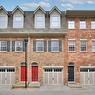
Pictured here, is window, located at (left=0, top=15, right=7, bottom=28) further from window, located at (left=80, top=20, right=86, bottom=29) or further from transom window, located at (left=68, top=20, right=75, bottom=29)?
window, located at (left=80, top=20, right=86, bottom=29)

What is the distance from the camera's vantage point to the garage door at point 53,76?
4156cm

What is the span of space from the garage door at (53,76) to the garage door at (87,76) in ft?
9.22

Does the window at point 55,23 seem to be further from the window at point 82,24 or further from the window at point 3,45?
the window at point 3,45

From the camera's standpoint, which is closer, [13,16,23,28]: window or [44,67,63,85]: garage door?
[44,67,63,85]: garage door

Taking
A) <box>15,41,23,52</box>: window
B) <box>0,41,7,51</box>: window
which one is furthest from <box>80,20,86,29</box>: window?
<box>0,41,7,51</box>: window

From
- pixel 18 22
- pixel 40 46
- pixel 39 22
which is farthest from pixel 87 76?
pixel 18 22

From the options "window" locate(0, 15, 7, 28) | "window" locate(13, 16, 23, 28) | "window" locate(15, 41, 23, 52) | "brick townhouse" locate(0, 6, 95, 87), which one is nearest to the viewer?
"brick townhouse" locate(0, 6, 95, 87)

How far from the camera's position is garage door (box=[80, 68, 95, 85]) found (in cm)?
4159

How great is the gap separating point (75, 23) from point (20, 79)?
10538mm

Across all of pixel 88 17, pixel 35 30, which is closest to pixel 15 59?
pixel 35 30

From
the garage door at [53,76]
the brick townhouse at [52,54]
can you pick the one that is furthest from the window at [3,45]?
the garage door at [53,76]

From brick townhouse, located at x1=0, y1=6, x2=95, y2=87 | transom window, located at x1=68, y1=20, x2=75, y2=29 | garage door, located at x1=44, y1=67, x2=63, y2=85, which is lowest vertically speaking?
garage door, located at x1=44, y1=67, x2=63, y2=85

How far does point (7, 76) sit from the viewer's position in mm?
41719

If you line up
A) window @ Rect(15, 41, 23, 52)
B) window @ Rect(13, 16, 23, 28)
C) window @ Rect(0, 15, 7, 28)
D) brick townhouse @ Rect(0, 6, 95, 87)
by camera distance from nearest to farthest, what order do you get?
brick townhouse @ Rect(0, 6, 95, 87) → window @ Rect(15, 41, 23, 52) → window @ Rect(0, 15, 7, 28) → window @ Rect(13, 16, 23, 28)
